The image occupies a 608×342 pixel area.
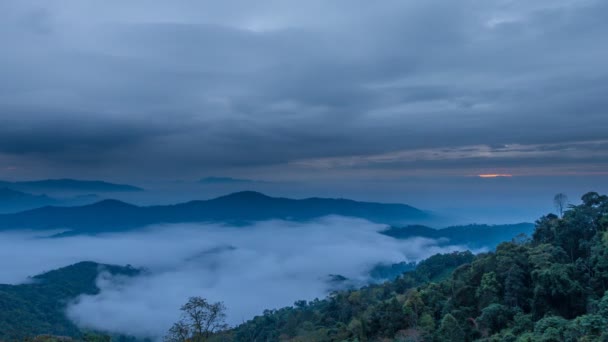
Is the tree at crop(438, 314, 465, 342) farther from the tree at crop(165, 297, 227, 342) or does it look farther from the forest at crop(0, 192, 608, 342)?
the tree at crop(165, 297, 227, 342)

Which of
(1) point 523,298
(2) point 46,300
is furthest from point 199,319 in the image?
(2) point 46,300

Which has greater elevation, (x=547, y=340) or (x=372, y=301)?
(x=547, y=340)

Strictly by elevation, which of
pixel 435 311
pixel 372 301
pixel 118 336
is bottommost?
pixel 118 336

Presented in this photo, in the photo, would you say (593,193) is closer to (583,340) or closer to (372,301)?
(583,340)

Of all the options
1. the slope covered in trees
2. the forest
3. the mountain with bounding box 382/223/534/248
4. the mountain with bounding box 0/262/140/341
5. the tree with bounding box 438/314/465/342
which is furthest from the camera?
the mountain with bounding box 382/223/534/248

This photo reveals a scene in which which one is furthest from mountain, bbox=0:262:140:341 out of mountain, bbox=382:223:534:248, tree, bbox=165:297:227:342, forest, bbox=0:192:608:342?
mountain, bbox=382:223:534:248

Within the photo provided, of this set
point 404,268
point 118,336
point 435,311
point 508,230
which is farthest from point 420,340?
point 508,230
